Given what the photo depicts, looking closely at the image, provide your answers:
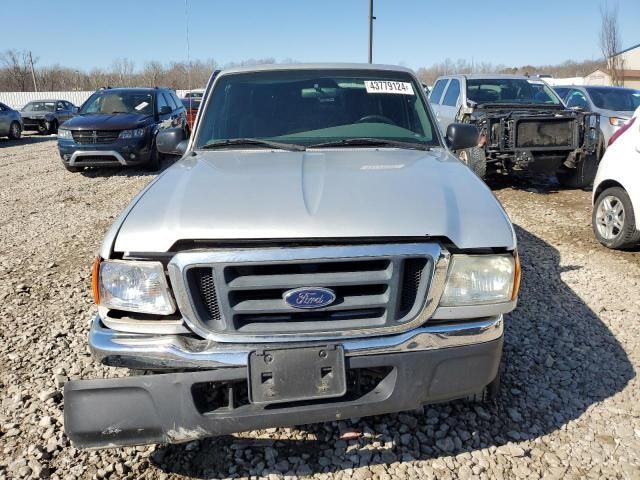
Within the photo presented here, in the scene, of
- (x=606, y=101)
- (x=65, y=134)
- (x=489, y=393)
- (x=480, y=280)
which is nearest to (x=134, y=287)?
(x=480, y=280)

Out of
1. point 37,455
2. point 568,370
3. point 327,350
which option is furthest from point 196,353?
point 568,370

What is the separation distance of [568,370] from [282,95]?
2.59 m

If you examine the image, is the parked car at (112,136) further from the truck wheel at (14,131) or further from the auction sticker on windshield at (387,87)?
the truck wheel at (14,131)

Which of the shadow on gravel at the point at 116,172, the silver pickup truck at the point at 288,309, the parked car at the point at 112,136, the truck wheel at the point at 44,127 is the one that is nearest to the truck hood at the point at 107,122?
the parked car at the point at 112,136

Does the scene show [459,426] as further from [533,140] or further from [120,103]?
[120,103]

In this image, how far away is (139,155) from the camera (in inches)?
394

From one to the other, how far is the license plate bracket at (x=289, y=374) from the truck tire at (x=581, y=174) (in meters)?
7.59

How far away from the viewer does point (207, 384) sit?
1.88 meters

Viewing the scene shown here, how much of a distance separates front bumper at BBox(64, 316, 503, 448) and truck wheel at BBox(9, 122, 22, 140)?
800 inches

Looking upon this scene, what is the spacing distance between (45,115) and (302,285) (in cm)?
2404

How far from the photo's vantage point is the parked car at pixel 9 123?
713 inches

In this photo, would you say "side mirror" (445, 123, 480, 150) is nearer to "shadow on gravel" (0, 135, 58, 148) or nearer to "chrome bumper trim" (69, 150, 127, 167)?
"chrome bumper trim" (69, 150, 127, 167)

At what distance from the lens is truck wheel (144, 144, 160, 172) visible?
407 inches

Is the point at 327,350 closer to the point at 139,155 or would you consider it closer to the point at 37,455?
the point at 37,455
